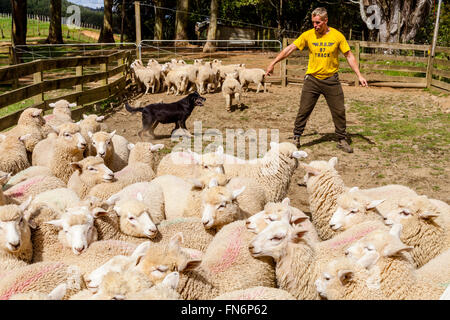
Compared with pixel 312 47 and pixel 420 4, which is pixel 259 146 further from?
pixel 420 4

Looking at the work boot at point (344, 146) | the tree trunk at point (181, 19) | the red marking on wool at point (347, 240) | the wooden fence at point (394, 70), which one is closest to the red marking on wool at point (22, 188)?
the red marking on wool at point (347, 240)

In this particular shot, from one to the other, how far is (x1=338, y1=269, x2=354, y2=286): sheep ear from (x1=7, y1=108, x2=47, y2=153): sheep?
4.76m

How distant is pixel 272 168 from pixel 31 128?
3.54m

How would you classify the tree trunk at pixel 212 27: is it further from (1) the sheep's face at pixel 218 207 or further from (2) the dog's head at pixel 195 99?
(1) the sheep's face at pixel 218 207

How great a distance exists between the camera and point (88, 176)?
15.0ft

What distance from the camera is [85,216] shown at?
3.35 metres

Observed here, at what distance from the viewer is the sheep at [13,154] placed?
5.09m

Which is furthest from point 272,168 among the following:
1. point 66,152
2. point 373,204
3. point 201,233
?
point 66,152

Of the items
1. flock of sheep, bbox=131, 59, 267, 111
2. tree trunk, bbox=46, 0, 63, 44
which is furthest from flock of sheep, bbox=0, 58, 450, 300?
tree trunk, bbox=46, 0, 63, 44

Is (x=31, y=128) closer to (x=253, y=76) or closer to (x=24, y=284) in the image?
(x=24, y=284)

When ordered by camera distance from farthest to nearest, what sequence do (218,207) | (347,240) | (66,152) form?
1. (66,152)
2. (218,207)
3. (347,240)

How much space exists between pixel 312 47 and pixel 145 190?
4.17 metres
